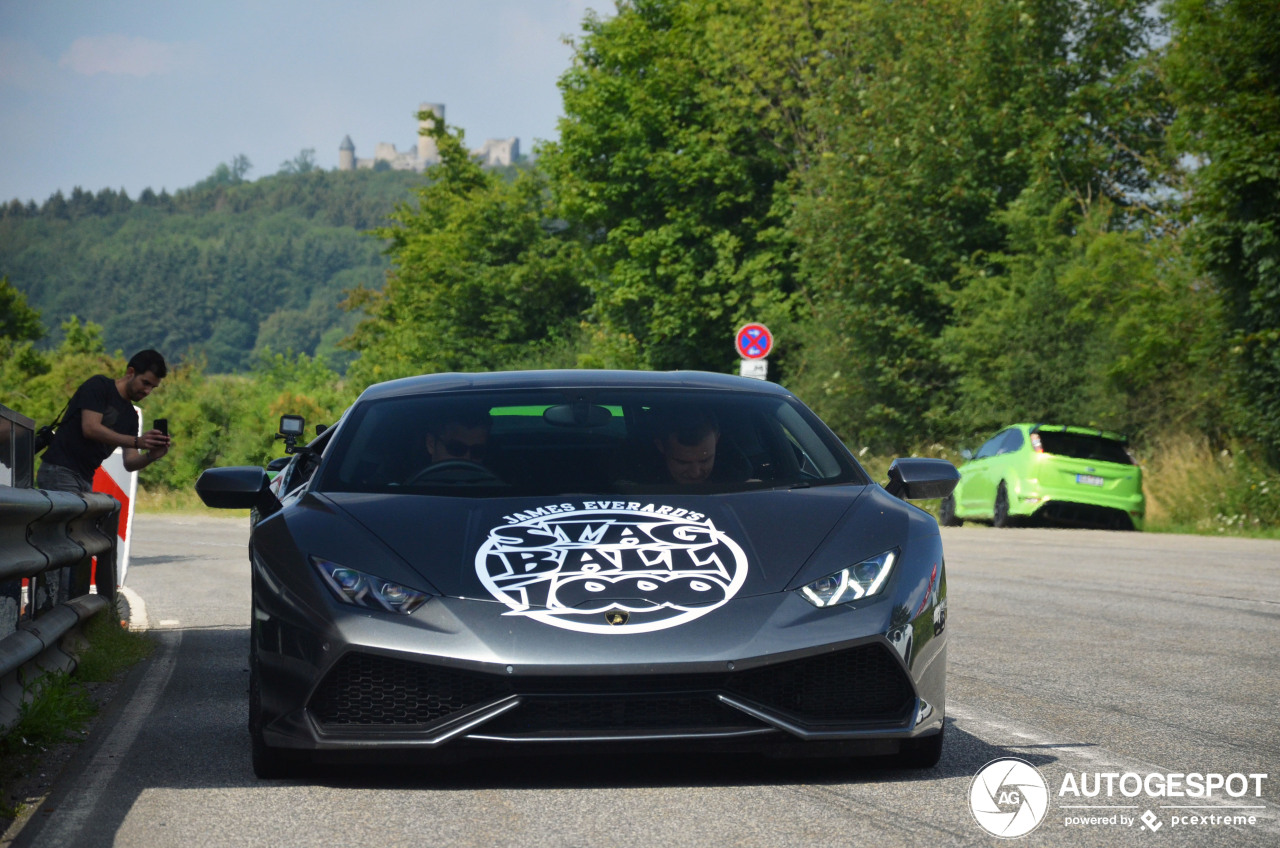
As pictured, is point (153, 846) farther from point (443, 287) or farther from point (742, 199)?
point (443, 287)

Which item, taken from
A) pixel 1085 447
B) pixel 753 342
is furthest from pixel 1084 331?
pixel 1085 447

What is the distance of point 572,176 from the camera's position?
161ft

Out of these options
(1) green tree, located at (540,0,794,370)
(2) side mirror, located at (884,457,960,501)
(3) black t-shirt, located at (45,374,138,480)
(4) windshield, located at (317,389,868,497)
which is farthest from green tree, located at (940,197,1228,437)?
(4) windshield, located at (317,389,868,497)

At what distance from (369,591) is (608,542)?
760mm

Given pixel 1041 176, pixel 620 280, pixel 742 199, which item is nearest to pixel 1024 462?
pixel 1041 176

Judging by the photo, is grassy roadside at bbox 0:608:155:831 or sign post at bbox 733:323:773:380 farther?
sign post at bbox 733:323:773:380

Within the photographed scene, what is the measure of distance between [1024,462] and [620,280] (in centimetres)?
2597

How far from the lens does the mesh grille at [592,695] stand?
15.4ft

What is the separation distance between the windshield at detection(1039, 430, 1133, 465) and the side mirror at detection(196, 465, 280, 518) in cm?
1821

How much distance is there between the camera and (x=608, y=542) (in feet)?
16.6

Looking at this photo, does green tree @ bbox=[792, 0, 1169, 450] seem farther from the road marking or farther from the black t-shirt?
the road marking

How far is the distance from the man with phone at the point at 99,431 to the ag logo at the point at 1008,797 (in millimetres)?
5775

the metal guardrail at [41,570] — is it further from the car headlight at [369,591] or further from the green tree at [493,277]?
the green tree at [493,277]

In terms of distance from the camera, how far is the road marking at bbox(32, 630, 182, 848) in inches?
177
